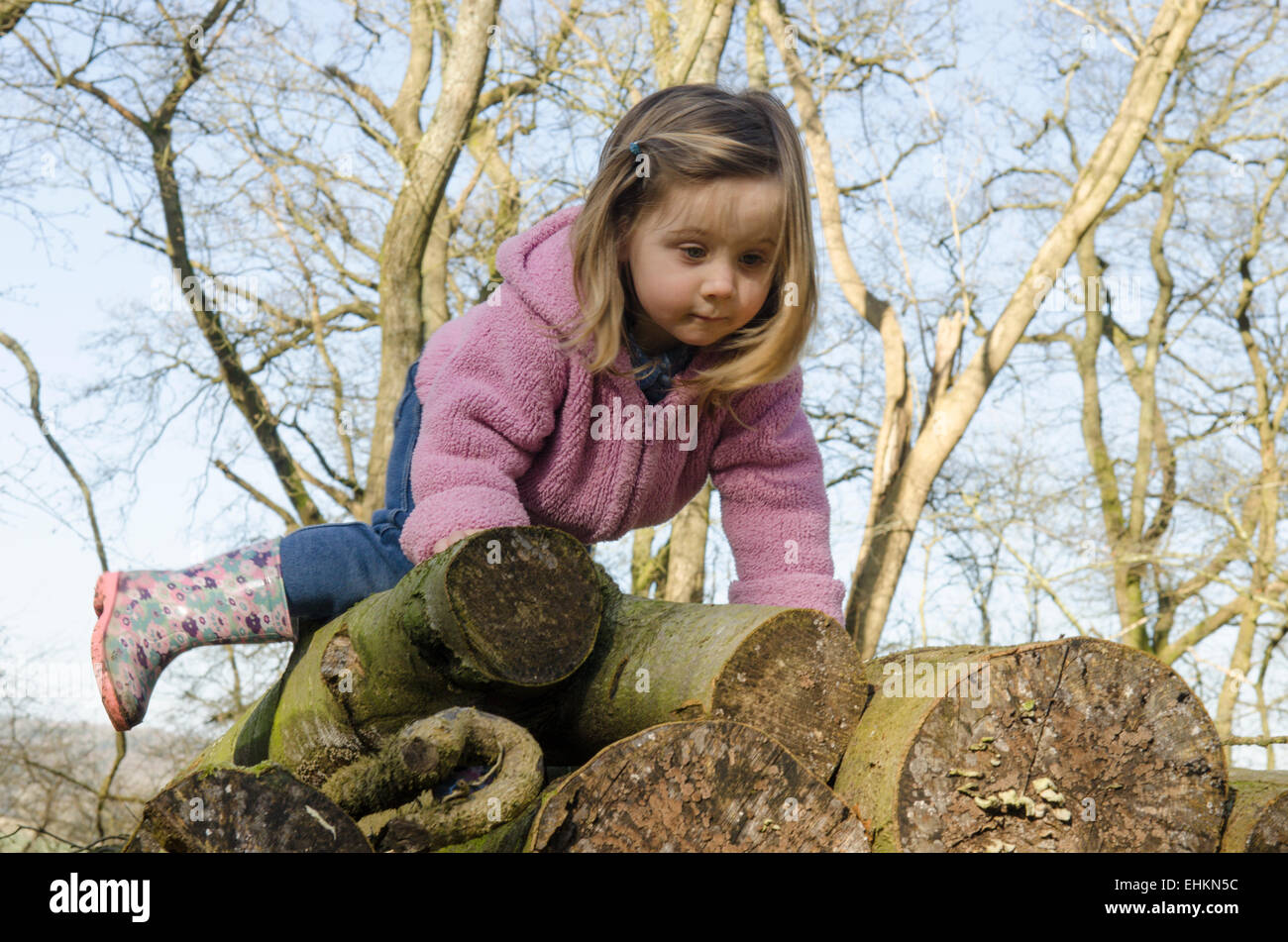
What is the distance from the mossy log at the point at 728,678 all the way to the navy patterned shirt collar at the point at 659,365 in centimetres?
70

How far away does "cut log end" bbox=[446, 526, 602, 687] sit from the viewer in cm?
184

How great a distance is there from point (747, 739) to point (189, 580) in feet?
4.86

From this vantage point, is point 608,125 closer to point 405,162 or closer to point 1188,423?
point 405,162

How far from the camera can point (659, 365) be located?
2672 millimetres

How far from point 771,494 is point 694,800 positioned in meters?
1.24

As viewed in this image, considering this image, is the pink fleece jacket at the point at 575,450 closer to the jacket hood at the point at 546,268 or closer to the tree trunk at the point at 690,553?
the jacket hood at the point at 546,268

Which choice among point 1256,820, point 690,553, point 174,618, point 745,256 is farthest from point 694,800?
point 690,553

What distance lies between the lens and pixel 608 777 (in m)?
1.64

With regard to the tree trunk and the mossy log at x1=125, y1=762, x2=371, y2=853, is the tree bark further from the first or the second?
the mossy log at x1=125, y1=762, x2=371, y2=853

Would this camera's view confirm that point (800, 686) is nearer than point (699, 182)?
Yes

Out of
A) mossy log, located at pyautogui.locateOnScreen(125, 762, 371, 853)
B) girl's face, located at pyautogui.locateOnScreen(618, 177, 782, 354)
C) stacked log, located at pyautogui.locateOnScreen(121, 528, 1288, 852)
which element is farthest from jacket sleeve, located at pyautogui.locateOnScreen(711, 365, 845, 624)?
mossy log, located at pyautogui.locateOnScreen(125, 762, 371, 853)

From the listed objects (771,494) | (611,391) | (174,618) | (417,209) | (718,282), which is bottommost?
(174,618)

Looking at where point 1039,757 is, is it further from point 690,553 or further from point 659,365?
point 690,553
